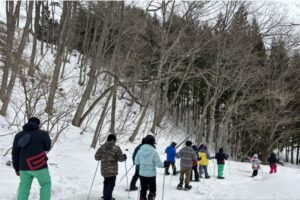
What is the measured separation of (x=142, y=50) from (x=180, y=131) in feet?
38.7

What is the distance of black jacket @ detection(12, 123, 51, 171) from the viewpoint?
22.2ft

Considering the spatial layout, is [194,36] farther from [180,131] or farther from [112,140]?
[112,140]

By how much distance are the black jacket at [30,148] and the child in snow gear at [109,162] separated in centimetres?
207

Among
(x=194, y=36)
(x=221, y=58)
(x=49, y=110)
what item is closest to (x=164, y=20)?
(x=194, y=36)

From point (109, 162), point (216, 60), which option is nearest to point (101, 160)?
point (109, 162)

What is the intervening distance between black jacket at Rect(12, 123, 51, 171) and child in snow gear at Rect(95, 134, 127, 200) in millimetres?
2073

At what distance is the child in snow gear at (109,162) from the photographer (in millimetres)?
8719

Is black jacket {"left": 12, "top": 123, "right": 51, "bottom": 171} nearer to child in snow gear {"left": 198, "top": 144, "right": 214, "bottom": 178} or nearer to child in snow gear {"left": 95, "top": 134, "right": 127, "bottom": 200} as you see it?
child in snow gear {"left": 95, "top": 134, "right": 127, "bottom": 200}

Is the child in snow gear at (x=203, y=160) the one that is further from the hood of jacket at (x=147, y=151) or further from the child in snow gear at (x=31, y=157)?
the child in snow gear at (x=31, y=157)

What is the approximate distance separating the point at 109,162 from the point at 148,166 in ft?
2.95

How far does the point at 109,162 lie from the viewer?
8.73 metres

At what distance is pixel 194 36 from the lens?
2844 centimetres

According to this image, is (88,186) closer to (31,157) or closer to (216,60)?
(31,157)

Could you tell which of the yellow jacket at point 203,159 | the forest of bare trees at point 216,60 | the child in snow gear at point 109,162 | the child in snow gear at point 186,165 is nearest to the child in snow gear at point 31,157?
the child in snow gear at point 109,162
